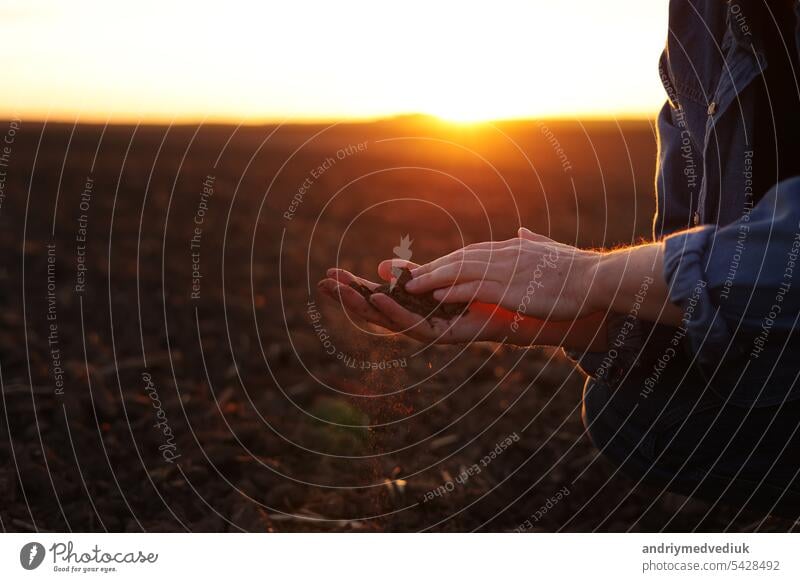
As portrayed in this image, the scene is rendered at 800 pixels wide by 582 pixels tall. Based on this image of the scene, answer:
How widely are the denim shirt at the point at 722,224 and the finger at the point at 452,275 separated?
15.1 inches

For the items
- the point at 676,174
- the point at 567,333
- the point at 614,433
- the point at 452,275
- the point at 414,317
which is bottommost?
the point at 614,433

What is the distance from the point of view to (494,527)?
284 centimetres

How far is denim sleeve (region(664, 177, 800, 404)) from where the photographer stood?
162cm

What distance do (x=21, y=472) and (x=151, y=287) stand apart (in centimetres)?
249

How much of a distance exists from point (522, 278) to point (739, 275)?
0.43 meters

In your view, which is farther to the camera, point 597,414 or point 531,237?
point 597,414

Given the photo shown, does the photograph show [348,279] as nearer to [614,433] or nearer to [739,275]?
[614,433]

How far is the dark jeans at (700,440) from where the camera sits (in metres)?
2.01

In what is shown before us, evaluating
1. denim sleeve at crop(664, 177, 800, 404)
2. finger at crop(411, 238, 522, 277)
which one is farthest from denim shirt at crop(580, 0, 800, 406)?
finger at crop(411, 238, 522, 277)

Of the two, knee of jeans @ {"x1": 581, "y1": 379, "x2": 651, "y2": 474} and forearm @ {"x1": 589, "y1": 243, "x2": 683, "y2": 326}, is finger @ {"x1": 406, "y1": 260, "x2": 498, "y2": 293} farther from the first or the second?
knee of jeans @ {"x1": 581, "y1": 379, "x2": 651, "y2": 474}

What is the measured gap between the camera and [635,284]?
1756 millimetres

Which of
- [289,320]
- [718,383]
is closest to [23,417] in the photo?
[289,320]

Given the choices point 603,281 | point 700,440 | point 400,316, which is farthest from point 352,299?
point 700,440

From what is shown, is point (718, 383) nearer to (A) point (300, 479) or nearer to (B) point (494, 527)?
(B) point (494, 527)
